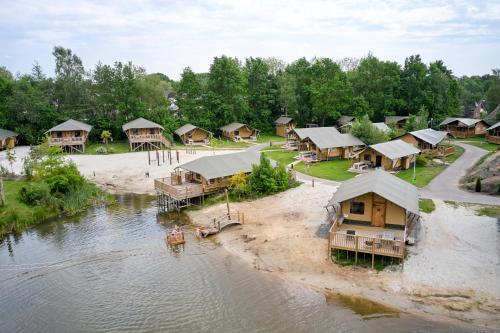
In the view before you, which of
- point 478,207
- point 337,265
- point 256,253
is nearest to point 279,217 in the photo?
point 256,253

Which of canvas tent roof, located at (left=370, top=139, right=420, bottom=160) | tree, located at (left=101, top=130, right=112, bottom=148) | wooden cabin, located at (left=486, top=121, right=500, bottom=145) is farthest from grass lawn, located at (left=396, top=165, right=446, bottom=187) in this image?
tree, located at (left=101, top=130, right=112, bottom=148)

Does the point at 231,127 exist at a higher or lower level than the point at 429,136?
higher

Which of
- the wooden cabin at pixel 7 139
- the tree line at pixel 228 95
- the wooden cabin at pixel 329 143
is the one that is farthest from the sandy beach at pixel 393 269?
the wooden cabin at pixel 7 139

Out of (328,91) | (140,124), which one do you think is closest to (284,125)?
(328,91)

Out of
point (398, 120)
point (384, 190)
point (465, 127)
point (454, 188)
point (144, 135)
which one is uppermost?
point (398, 120)

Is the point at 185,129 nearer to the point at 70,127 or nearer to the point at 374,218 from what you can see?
the point at 70,127

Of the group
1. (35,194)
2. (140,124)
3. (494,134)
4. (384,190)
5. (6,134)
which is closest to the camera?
(384,190)

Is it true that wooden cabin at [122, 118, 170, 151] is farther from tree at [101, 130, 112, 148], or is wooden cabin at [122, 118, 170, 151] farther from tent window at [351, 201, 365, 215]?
A: tent window at [351, 201, 365, 215]
